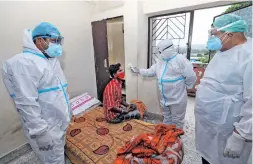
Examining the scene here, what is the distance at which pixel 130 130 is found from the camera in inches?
74.8

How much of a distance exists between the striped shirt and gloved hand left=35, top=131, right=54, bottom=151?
0.93 m

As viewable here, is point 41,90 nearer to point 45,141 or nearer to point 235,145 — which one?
point 45,141

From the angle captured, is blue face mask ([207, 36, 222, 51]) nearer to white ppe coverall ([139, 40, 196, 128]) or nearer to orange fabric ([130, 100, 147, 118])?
white ppe coverall ([139, 40, 196, 128])

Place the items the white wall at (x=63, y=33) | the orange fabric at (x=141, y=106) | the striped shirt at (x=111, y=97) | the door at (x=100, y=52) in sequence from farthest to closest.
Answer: the door at (x=100, y=52), the orange fabric at (x=141, y=106), the striped shirt at (x=111, y=97), the white wall at (x=63, y=33)

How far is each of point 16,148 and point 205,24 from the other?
3.59 metres

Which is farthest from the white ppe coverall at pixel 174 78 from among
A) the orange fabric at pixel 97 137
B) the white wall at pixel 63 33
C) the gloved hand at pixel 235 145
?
the white wall at pixel 63 33

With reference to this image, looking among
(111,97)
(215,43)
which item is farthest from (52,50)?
(215,43)

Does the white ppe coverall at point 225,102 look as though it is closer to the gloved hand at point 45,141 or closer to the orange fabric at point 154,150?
the orange fabric at point 154,150

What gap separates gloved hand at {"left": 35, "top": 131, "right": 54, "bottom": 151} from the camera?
1109mm

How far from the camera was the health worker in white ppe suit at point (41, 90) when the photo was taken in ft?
3.42

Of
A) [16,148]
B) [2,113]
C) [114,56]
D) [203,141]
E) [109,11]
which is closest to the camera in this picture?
[203,141]

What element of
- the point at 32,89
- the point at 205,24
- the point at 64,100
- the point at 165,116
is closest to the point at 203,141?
the point at 165,116

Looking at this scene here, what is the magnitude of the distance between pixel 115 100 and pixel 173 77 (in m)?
0.83

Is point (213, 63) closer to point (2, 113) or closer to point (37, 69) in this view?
point (37, 69)
